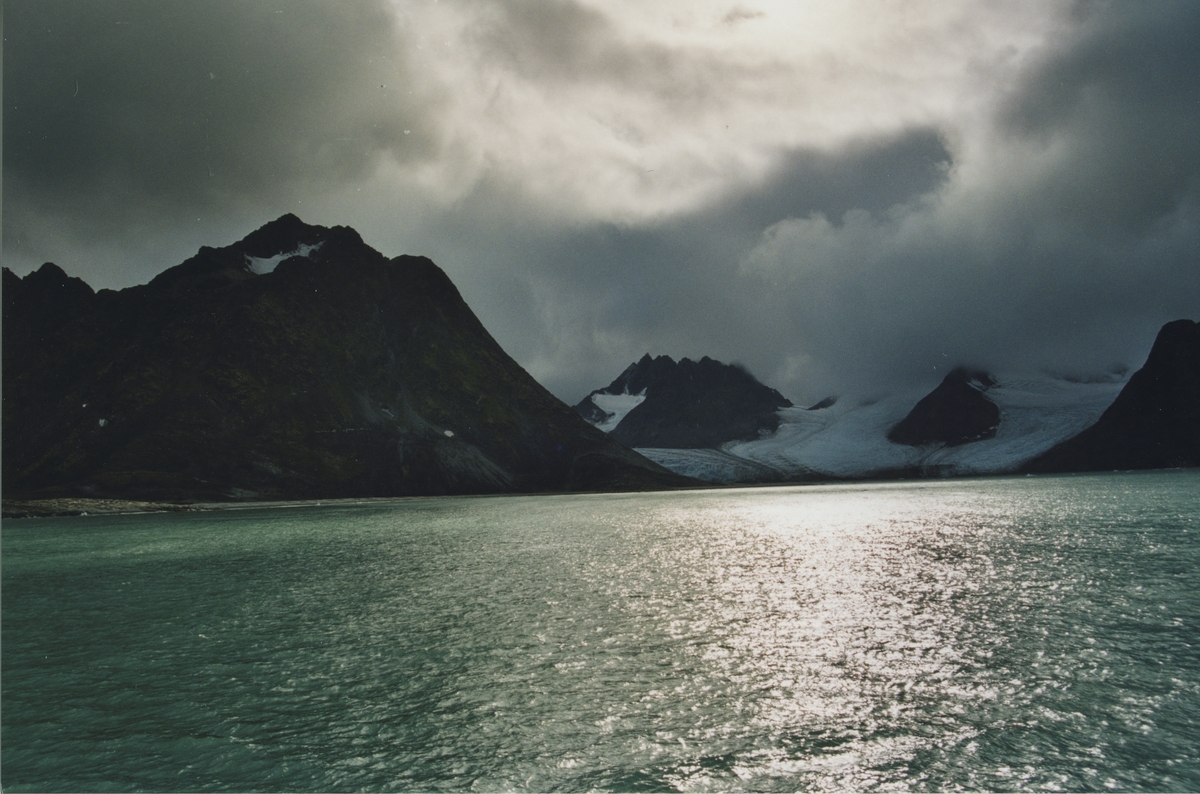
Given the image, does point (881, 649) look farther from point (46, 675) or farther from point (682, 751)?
point (46, 675)

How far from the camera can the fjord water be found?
1447 cm

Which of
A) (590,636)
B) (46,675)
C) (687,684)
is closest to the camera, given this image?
(687,684)

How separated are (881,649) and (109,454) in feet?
678

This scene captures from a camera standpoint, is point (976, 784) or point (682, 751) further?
point (682, 751)

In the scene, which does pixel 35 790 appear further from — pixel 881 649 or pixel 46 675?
pixel 881 649

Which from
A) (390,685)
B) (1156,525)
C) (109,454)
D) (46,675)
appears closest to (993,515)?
(1156,525)

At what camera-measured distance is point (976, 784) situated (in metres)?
13.3

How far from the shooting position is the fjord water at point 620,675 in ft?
47.5

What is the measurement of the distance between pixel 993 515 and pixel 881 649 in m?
61.5

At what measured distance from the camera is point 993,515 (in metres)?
74.2

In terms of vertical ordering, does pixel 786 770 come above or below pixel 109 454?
below

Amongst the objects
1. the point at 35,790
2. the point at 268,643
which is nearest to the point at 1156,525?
the point at 268,643

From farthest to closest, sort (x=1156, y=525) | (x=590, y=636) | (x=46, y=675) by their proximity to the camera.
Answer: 1. (x=1156, y=525)
2. (x=590, y=636)
3. (x=46, y=675)

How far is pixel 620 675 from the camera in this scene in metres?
20.1
